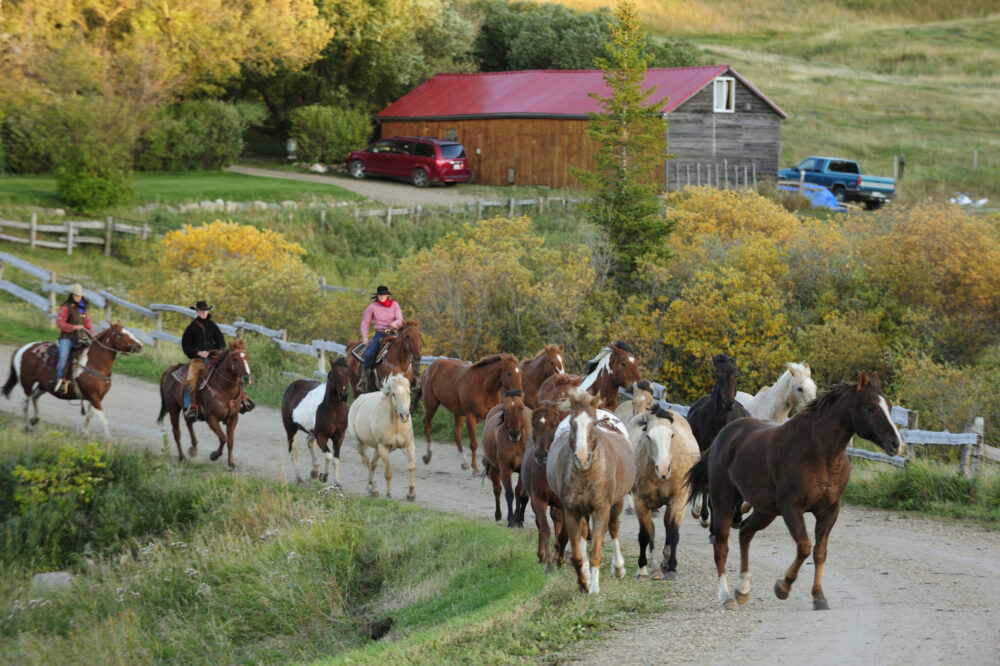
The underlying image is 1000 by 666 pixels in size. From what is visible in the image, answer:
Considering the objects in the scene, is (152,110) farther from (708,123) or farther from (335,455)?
(335,455)

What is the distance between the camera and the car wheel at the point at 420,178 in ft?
167

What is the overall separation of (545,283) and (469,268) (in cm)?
178

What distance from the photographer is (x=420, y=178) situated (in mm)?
51094

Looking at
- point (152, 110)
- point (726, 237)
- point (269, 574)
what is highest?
point (152, 110)

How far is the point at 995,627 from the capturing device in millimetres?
9320

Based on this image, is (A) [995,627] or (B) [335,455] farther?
(B) [335,455]

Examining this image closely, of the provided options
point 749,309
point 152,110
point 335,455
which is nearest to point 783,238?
point 749,309

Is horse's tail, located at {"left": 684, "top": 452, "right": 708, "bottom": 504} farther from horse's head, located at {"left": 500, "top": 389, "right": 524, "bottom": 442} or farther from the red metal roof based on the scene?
the red metal roof

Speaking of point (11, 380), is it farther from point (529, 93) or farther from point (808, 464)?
point (529, 93)

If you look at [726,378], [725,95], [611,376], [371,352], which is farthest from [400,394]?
[725,95]

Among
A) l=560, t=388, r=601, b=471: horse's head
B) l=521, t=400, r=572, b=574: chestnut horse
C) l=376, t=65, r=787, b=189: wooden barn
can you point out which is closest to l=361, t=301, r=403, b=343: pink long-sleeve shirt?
l=521, t=400, r=572, b=574: chestnut horse

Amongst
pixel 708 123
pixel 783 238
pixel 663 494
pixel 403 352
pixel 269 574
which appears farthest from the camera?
pixel 708 123

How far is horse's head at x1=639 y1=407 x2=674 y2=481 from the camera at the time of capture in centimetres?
1122

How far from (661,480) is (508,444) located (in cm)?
241
